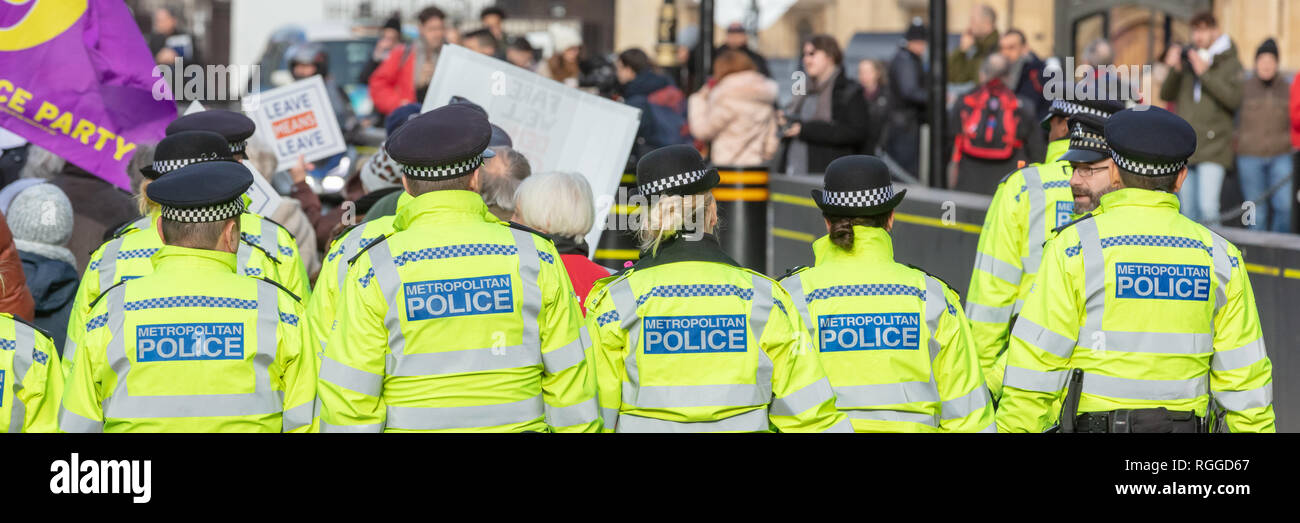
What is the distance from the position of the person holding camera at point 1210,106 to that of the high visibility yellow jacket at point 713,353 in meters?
9.54

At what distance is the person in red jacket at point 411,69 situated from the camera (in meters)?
16.6

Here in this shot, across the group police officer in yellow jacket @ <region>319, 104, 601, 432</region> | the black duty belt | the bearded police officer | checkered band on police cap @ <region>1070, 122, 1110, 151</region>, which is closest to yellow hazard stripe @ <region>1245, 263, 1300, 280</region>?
checkered band on police cap @ <region>1070, 122, 1110, 151</region>

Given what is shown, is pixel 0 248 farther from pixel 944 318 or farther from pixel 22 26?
pixel 944 318

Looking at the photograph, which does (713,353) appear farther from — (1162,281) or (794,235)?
(794,235)

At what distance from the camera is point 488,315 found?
4953mm

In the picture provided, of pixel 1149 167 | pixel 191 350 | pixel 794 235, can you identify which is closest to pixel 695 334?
pixel 191 350

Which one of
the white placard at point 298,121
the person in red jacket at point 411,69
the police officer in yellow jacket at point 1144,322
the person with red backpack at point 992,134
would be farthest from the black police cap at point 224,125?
the person in red jacket at point 411,69

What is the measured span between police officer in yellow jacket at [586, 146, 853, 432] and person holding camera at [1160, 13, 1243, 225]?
9535 mm

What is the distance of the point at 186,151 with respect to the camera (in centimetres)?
695

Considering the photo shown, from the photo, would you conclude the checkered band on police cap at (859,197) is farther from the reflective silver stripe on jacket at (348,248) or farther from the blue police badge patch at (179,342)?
the blue police badge patch at (179,342)

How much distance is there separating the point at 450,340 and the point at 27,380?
4.17ft

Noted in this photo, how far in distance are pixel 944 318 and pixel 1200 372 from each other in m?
0.84

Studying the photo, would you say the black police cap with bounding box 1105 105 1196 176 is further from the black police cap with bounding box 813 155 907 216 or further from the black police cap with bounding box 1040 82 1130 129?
the black police cap with bounding box 1040 82 1130 129

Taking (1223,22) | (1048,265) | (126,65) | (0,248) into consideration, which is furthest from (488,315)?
(1223,22)
